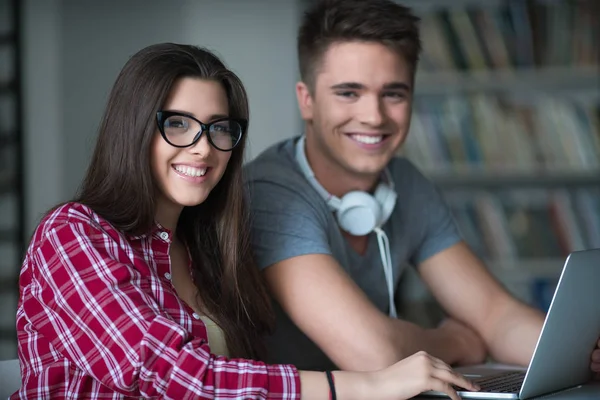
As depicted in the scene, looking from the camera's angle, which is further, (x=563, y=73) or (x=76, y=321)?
(x=563, y=73)

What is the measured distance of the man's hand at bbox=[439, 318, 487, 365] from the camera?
2092 mm

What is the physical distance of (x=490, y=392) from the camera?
1548 millimetres

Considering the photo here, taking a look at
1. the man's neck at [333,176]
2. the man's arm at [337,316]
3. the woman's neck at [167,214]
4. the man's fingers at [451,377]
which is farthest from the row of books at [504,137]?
the man's fingers at [451,377]

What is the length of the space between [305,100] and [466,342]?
2.20 ft

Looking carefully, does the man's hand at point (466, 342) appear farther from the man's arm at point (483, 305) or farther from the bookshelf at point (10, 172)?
the bookshelf at point (10, 172)

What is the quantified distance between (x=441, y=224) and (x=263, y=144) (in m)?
2.10

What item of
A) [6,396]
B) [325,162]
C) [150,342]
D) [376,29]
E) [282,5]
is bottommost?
[6,396]

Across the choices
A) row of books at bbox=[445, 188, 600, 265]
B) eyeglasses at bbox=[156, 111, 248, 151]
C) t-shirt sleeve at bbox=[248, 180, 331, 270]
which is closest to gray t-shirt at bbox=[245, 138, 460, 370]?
t-shirt sleeve at bbox=[248, 180, 331, 270]

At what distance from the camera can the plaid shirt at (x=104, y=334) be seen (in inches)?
54.9

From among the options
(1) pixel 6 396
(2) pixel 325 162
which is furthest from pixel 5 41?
(1) pixel 6 396

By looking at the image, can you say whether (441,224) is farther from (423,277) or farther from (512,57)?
(512,57)

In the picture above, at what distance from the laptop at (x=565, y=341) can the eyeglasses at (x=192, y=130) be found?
0.55 m

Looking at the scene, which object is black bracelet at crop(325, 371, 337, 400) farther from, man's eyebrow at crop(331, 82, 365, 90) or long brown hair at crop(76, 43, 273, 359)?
man's eyebrow at crop(331, 82, 365, 90)

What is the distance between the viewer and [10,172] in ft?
14.1
